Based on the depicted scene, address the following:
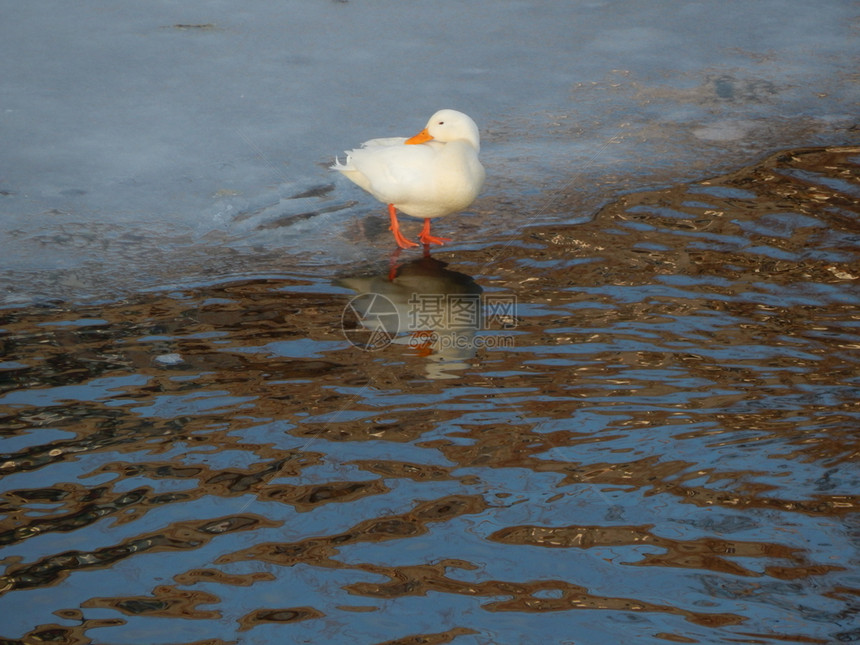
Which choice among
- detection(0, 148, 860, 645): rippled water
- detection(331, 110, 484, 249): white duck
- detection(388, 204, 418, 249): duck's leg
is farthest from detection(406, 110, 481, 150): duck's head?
detection(0, 148, 860, 645): rippled water

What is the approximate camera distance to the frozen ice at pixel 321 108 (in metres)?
4.87

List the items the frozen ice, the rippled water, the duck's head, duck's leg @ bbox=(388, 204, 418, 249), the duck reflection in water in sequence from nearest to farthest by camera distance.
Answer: the rippled water < the duck reflection in water < the duck's head < duck's leg @ bbox=(388, 204, 418, 249) < the frozen ice

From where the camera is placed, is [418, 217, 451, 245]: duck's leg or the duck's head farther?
[418, 217, 451, 245]: duck's leg

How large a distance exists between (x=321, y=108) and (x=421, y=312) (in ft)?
7.90

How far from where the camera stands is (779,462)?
10.2ft

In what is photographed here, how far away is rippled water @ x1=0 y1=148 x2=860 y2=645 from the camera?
2.59 metres

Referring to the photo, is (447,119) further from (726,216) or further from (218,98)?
(218,98)

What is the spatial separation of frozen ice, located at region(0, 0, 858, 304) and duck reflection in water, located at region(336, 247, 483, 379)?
1.01 feet

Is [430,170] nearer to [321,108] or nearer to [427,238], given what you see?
[427,238]

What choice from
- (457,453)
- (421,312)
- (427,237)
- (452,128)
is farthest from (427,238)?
(457,453)

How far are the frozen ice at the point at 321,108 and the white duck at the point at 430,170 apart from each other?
1.30 feet

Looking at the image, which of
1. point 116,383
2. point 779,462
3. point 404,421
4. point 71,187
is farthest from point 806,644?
point 71,187

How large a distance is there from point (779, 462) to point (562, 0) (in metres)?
5.80

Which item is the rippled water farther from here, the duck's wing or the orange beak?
the orange beak
